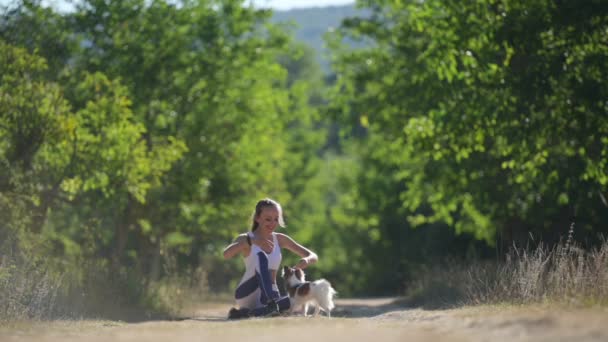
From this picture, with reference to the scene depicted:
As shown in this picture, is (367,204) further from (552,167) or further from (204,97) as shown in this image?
(552,167)

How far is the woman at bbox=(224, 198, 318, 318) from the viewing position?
38.8ft

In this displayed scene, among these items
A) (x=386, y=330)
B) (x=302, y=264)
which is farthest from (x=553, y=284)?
(x=386, y=330)

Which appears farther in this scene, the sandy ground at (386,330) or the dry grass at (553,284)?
the dry grass at (553,284)

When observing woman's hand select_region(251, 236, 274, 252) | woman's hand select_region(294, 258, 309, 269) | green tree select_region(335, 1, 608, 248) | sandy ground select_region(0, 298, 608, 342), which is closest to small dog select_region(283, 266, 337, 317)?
woman's hand select_region(294, 258, 309, 269)

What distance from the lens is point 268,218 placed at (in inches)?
474

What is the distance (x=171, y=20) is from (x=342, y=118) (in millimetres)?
6681

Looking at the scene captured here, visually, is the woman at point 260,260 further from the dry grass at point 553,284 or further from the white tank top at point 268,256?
the dry grass at point 553,284

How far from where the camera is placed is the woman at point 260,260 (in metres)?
11.8

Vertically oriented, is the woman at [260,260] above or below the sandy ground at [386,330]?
below

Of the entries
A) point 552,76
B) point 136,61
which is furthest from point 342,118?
point 552,76

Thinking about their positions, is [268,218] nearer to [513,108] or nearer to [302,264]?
[302,264]

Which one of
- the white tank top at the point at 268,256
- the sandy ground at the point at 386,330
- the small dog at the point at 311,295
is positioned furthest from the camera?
the white tank top at the point at 268,256

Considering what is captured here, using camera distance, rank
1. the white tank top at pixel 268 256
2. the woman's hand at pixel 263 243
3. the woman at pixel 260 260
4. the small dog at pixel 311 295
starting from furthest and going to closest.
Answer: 1. the woman's hand at pixel 263 243
2. the white tank top at pixel 268 256
3. the woman at pixel 260 260
4. the small dog at pixel 311 295

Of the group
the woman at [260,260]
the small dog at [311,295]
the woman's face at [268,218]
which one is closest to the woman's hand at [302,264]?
the woman at [260,260]
